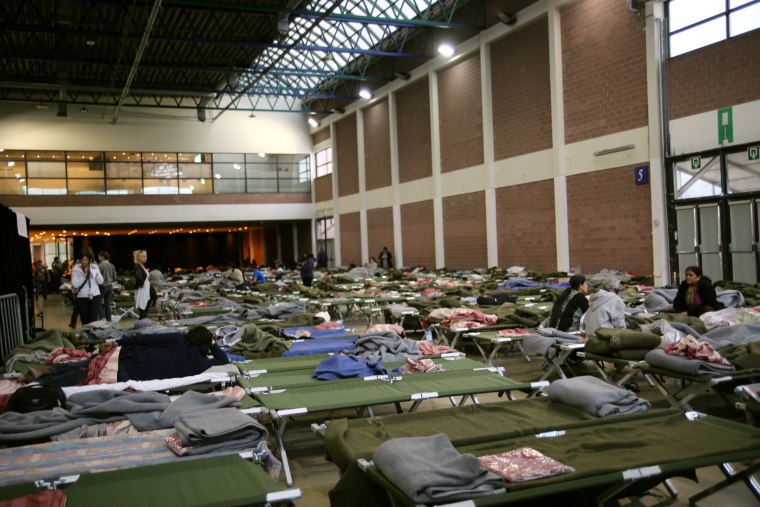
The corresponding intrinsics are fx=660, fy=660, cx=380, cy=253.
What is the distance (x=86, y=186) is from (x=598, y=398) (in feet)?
95.0

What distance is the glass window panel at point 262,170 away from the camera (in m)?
31.6

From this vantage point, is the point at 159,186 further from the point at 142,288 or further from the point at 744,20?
the point at 744,20

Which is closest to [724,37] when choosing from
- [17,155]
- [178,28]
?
[178,28]

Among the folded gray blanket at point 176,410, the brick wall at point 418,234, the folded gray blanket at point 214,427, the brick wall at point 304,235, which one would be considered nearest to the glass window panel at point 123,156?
the brick wall at point 304,235

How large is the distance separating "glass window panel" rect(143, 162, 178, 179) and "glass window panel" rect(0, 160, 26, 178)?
490cm

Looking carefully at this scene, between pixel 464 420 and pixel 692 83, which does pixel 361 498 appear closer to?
pixel 464 420

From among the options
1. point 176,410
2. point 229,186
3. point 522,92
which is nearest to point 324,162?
point 229,186

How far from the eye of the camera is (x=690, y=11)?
13.5 metres

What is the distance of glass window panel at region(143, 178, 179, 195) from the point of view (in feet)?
98.3

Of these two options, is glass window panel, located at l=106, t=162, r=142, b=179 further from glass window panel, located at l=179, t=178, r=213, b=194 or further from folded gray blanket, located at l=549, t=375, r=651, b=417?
folded gray blanket, located at l=549, t=375, r=651, b=417

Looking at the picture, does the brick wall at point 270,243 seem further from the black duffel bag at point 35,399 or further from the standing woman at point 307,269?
the black duffel bag at point 35,399

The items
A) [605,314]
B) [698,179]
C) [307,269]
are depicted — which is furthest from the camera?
[307,269]

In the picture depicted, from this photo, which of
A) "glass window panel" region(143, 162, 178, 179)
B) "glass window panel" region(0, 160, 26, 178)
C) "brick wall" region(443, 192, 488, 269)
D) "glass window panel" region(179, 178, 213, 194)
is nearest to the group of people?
"brick wall" region(443, 192, 488, 269)

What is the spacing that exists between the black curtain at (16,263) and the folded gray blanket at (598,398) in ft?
24.7
